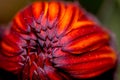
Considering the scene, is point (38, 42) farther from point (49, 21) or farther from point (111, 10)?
point (111, 10)

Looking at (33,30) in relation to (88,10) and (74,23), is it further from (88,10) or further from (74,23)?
(88,10)

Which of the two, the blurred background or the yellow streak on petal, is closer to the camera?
the yellow streak on petal

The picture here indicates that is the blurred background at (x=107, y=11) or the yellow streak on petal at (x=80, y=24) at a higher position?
the yellow streak on petal at (x=80, y=24)

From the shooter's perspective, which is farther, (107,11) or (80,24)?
(107,11)

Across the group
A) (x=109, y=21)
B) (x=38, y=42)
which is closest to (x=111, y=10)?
(x=109, y=21)

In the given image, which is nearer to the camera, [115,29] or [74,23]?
[74,23]

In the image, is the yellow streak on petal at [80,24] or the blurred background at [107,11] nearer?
the yellow streak on petal at [80,24]

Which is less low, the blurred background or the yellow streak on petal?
the yellow streak on petal

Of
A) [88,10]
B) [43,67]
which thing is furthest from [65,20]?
[88,10]

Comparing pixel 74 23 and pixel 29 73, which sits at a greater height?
pixel 74 23
